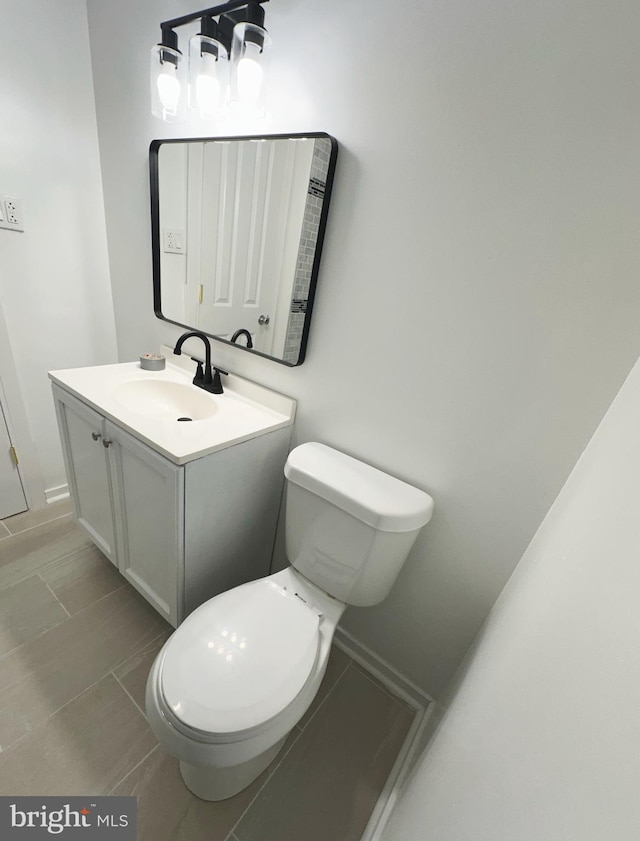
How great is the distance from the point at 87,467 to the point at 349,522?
102 cm

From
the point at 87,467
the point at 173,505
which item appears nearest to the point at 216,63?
Answer: the point at 173,505

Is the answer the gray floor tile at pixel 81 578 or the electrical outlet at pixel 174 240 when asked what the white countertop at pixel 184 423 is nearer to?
the electrical outlet at pixel 174 240

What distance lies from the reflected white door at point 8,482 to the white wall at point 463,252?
1.40 m

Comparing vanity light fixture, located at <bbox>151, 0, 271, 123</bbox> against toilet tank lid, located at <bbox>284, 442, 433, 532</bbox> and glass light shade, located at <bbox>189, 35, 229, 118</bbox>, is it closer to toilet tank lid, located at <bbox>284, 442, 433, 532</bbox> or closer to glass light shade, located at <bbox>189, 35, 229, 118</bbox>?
glass light shade, located at <bbox>189, 35, 229, 118</bbox>

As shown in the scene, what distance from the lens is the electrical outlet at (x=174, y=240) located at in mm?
1332

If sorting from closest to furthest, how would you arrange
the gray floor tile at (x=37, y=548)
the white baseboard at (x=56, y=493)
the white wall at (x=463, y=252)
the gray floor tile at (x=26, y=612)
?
the white wall at (x=463, y=252)
the gray floor tile at (x=26, y=612)
the gray floor tile at (x=37, y=548)
the white baseboard at (x=56, y=493)

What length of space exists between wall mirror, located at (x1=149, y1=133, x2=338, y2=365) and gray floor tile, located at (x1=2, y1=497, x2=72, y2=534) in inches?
47.8

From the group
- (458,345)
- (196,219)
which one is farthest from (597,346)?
(196,219)

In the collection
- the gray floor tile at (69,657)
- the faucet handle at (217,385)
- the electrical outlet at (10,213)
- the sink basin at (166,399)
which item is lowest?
the gray floor tile at (69,657)

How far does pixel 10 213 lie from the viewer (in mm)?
1317

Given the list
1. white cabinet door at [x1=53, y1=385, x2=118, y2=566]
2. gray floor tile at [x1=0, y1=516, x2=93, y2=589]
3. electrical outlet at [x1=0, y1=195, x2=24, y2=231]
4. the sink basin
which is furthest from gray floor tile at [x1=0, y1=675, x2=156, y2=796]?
electrical outlet at [x1=0, y1=195, x2=24, y2=231]

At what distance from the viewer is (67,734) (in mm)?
1002

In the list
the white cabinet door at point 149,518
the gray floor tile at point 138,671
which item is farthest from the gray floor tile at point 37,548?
the gray floor tile at point 138,671

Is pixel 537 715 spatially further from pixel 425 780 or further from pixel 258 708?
pixel 258 708
